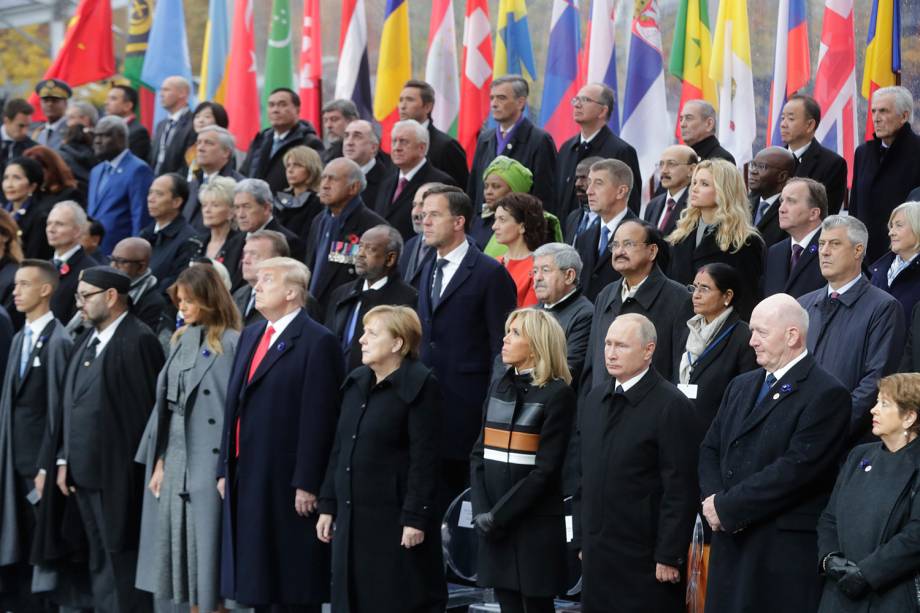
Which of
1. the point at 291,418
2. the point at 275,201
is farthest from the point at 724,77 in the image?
the point at 291,418

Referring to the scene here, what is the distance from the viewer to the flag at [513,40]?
13.3 m

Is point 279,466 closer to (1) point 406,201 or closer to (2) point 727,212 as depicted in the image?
(2) point 727,212

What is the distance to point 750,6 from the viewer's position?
13.5 meters

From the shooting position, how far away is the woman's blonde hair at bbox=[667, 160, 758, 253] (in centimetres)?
877

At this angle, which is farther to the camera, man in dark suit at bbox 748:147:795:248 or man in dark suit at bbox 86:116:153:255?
man in dark suit at bbox 86:116:153:255

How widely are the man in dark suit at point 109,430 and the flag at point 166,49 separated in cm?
609

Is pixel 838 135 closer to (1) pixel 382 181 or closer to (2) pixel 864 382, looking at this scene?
(1) pixel 382 181

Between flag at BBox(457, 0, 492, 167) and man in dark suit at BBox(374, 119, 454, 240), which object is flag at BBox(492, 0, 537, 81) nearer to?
flag at BBox(457, 0, 492, 167)

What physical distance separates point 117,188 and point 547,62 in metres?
3.57

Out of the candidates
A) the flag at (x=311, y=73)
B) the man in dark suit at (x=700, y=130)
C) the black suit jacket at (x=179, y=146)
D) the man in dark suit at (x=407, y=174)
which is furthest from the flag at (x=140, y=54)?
the man in dark suit at (x=700, y=130)

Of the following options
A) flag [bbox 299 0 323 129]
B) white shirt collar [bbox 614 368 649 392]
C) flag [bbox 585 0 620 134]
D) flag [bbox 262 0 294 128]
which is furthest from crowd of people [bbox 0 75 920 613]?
flag [bbox 262 0 294 128]

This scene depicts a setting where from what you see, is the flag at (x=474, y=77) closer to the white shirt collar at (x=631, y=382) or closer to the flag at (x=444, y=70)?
the flag at (x=444, y=70)

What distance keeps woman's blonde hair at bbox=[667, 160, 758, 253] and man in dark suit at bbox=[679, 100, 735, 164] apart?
175cm

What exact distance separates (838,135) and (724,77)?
1.33m
